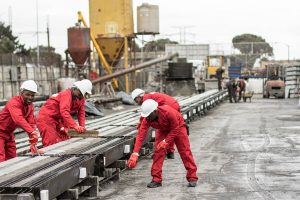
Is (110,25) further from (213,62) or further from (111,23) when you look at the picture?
(213,62)

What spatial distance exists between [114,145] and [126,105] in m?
19.7

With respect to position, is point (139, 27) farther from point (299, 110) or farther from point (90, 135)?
point (90, 135)

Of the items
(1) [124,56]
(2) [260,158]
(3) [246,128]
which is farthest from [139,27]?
(2) [260,158]

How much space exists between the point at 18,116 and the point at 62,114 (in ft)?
4.34

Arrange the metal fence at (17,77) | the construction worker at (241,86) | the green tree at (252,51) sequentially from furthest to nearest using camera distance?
the green tree at (252,51) < the construction worker at (241,86) < the metal fence at (17,77)

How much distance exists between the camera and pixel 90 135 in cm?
1130

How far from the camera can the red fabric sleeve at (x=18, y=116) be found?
9.04 meters

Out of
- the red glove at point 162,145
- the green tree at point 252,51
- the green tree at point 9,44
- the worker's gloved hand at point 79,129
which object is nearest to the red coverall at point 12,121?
the worker's gloved hand at point 79,129

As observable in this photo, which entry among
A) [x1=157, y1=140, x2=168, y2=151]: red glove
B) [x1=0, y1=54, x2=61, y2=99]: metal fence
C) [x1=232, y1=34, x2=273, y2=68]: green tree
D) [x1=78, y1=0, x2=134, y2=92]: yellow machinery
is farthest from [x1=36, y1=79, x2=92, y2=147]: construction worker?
[x1=232, y1=34, x2=273, y2=68]: green tree

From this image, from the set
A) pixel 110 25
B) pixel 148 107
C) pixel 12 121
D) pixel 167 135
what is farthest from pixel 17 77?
pixel 148 107

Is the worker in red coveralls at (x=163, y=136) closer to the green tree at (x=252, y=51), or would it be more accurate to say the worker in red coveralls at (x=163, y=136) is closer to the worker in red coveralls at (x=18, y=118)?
the worker in red coveralls at (x=18, y=118)

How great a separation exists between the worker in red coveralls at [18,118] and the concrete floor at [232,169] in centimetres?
149

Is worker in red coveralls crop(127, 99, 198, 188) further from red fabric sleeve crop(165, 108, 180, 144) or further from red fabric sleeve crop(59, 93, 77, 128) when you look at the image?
red fabric sleeve crop(59, 93, 77, 128)

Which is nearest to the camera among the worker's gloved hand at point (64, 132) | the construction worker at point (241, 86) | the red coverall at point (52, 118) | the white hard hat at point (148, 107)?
the white hard hat at point (148, 107)
